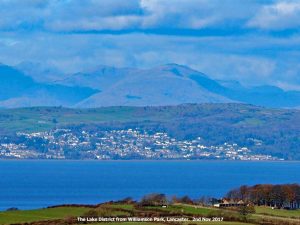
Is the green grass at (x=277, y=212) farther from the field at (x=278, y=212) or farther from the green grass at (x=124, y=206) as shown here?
the green grass at (x=124, y=206)

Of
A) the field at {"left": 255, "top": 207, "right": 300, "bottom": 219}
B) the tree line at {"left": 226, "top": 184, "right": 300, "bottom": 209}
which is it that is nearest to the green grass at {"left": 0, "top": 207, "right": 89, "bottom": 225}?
the field at {"left": 255, "top": 207, "right": 300, "bottom": 219}

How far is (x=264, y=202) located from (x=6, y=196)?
216 feet

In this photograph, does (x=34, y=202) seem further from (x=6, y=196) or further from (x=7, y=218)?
(x=7, y=218)

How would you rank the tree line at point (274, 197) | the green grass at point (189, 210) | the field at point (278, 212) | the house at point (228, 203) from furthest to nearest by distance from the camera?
1. the tree line at point (274, 197)
2. the house at point (228, 203)
3. the field at point (278, 212)
4. the green grass at point (189, 210)

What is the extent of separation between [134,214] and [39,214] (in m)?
9.00

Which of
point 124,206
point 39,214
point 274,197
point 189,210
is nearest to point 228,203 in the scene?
point 274,197

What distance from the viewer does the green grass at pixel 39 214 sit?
287 ft

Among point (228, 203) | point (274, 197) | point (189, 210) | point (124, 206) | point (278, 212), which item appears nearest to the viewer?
point (189, 210)

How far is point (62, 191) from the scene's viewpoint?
186500 millimetres

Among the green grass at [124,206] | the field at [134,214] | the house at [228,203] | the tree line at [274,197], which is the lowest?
the field at [134,214]

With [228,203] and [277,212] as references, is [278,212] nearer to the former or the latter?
[277,212]

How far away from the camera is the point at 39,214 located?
94.6 meters

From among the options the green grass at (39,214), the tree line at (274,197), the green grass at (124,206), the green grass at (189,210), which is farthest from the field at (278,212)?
the green grass at (39,214)

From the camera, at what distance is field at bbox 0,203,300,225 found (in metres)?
86.4
